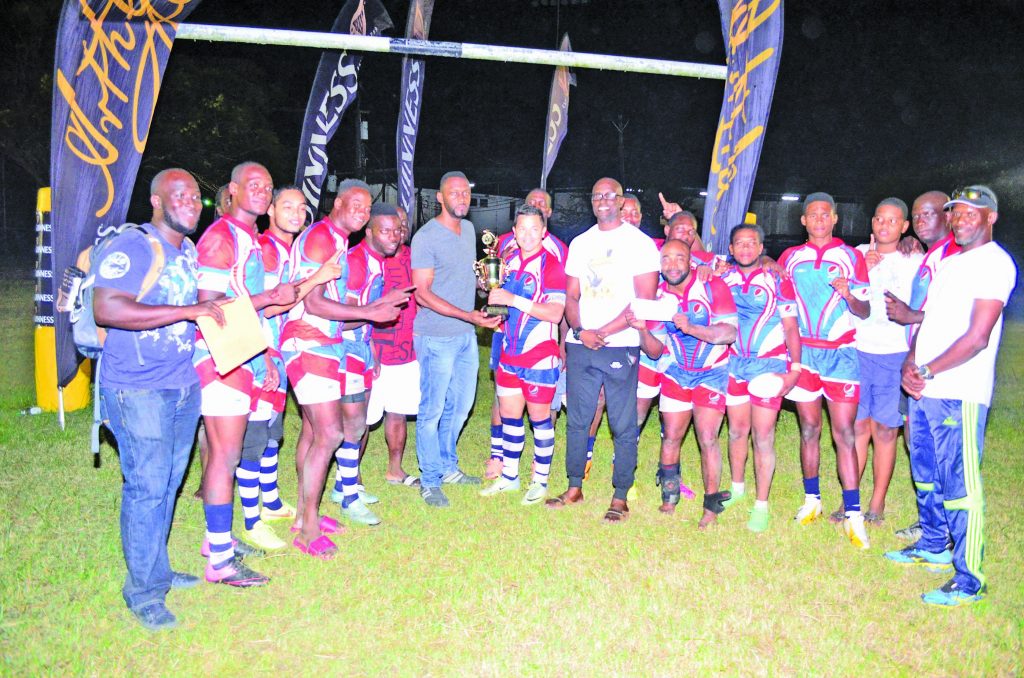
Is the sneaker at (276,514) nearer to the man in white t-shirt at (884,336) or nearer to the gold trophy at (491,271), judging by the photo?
the gold trophy at (491,271)

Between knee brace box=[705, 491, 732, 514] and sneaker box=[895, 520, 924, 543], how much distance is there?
1.22 meters

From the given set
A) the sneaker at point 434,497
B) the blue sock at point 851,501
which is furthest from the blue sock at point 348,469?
the blue sock at point 851,501

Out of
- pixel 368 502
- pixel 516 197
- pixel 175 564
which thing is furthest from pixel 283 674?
pixel 516 197

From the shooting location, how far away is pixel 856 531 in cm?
549

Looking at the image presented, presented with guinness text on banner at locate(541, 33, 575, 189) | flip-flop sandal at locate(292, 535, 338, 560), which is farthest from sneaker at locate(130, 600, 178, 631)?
guinness text on banner at locate(541, 33, 575, 189)

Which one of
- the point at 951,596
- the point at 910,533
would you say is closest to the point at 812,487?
the point at 910,533

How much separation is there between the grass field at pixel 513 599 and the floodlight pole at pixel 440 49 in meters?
4.18

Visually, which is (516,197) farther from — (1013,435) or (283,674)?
(283,674)

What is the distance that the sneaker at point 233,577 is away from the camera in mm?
4676

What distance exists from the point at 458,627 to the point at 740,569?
6.40 feet

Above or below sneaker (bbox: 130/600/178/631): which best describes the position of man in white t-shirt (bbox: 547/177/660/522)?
above

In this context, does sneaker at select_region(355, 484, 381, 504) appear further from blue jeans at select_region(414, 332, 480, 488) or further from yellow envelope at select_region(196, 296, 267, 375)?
yellow envelope at select_region(196, 296, 267, 375)

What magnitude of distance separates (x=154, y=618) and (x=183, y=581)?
549mm

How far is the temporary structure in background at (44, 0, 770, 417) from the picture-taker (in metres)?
6.00
